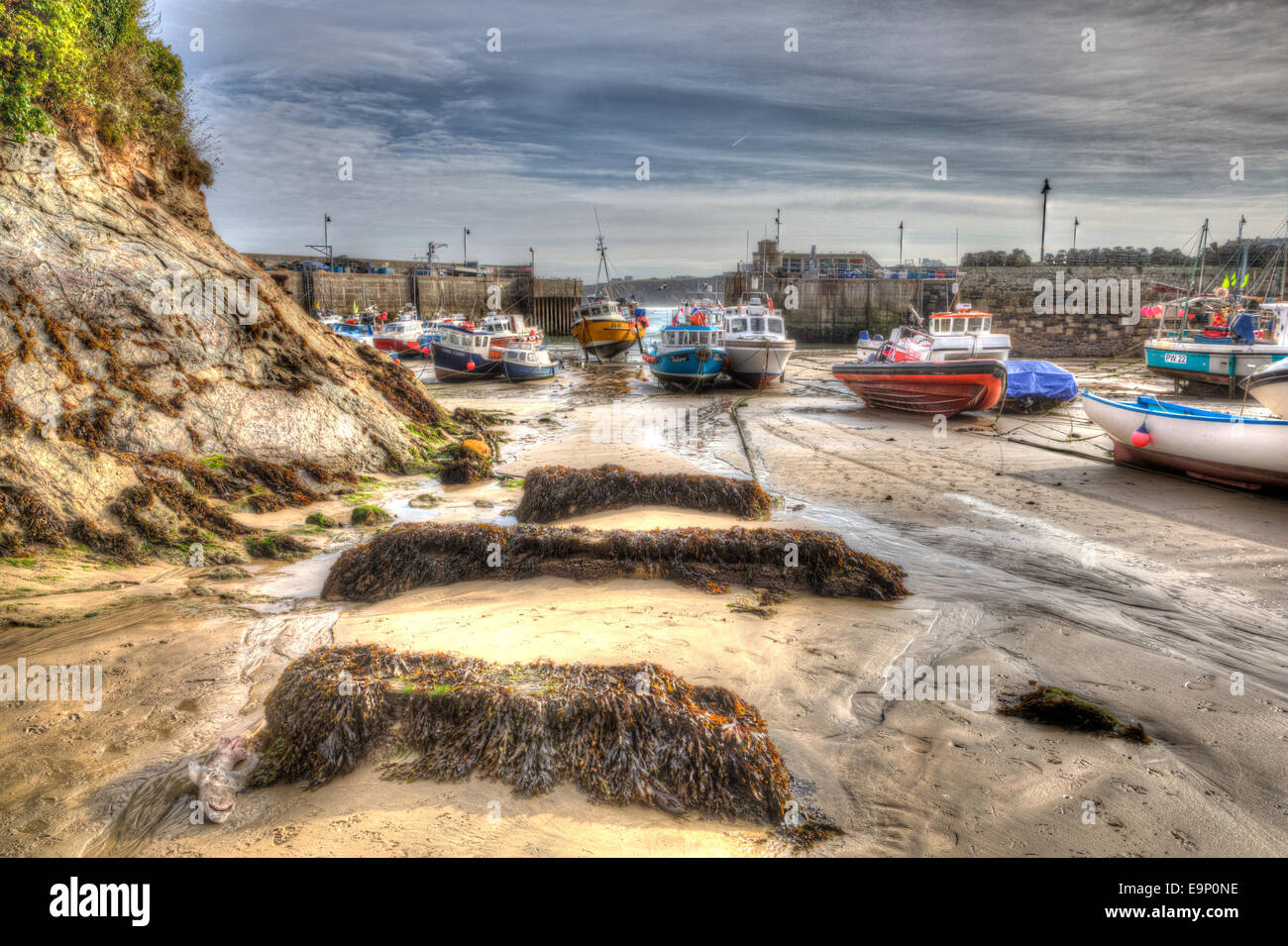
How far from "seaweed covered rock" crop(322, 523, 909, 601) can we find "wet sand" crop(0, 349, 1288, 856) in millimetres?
238

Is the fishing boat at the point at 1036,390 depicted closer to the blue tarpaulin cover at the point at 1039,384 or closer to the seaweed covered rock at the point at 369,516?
the blue tarpaulin cover at the point at 1039,384

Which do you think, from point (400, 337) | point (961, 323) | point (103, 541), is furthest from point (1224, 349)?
point (400, 337)

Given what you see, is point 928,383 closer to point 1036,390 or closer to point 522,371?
point 1036,390

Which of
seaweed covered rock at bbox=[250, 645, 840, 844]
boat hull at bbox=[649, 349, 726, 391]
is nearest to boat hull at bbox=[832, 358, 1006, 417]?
boat hull at bbox=[649, 349, 726, 391]

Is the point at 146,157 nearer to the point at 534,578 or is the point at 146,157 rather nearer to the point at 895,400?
the point at 534,578

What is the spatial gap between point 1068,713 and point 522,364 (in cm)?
2713

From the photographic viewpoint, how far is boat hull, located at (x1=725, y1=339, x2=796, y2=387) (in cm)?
2505

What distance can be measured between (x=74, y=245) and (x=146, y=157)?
3.16 m

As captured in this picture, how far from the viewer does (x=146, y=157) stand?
475 inches

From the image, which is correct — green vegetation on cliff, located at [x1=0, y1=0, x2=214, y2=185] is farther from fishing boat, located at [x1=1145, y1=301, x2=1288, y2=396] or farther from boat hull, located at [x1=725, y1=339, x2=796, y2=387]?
fishing boat, located at [x1=1145, y1=301, x2=1288, y2=396]

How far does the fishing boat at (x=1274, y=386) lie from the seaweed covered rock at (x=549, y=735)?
11.7 metres

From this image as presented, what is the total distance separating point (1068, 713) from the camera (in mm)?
4531

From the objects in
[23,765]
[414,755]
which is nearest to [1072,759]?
[414,755]

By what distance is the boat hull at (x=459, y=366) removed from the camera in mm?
Answer: 29375
